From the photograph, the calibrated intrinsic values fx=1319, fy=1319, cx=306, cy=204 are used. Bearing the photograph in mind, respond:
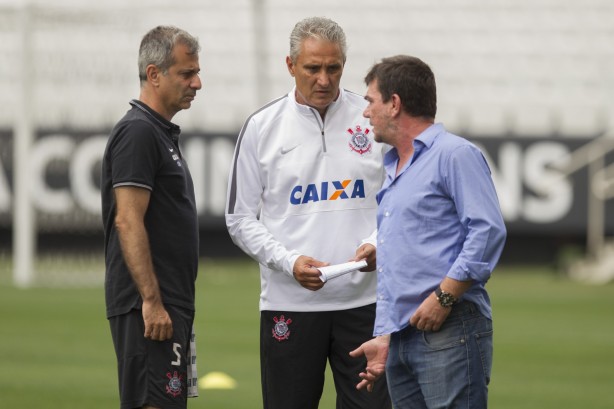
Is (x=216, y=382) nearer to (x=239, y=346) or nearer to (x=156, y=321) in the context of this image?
(x=239, y=346)

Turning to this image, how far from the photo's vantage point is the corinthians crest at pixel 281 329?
19.1 feet

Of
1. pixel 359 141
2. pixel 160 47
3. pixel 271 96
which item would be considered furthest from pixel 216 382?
pixel 271 96

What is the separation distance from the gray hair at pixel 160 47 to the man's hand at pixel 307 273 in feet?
3.24

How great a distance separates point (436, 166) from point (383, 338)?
0.71 metres

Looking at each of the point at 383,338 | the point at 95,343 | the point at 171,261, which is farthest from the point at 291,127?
the point at 95,343

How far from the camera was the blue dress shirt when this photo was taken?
15.3 ft

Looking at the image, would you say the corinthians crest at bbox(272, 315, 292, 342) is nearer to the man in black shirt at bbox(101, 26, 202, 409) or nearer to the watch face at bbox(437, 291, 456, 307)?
the man in black shirt at bbox(101, 26, 202, 409)

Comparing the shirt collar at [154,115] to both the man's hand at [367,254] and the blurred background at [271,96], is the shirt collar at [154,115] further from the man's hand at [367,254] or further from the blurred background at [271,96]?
the blurred background at [271,96]

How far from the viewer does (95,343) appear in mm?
12609

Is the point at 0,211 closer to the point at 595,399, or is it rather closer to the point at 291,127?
the point at 595,399

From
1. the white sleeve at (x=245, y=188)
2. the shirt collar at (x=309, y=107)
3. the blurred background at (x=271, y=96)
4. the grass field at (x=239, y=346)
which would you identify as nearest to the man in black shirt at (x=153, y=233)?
the white sleeve at (x=245, y=188)

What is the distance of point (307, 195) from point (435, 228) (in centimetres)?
114

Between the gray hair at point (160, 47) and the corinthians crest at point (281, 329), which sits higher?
the gray hair at point (160, 47)

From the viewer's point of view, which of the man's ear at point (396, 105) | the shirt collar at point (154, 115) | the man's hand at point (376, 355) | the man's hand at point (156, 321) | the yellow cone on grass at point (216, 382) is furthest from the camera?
the yellow cone on grass at point (216, 382)
